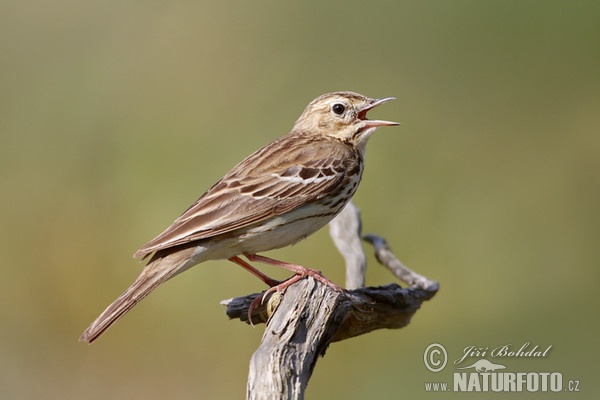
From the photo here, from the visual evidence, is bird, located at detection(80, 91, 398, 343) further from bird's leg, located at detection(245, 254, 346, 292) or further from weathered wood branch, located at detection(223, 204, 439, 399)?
weathered wood branch, located at detection(223, 204, 439, 399)

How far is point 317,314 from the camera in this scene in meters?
5.36

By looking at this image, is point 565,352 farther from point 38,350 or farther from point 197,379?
point 38,350

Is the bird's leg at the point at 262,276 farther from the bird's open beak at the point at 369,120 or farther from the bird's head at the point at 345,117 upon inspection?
the bird's open beak at the point at 369,120

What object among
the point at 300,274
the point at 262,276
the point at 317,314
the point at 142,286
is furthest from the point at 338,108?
the point at 317,314

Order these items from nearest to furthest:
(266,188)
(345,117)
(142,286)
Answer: (142,286) → (266,188) → (345,117)

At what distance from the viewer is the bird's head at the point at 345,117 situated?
24.2 feet

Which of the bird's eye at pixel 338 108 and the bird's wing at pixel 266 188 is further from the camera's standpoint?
the bird's eye at pixel 338 108

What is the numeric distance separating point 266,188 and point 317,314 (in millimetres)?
1444

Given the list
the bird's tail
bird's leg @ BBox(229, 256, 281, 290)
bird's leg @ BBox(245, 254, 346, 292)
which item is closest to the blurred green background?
bird's leg @ BBox(229, 256, 281, 290)

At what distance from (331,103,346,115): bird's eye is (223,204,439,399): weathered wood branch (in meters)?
0.74

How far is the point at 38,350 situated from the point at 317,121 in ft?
9.98

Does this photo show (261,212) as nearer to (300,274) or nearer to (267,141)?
(300,274)

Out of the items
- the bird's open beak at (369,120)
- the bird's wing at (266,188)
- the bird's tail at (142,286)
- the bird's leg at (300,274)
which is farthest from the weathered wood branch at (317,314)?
the bird's open beak at (369,120)

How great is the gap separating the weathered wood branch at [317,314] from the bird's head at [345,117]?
22.9 inches
